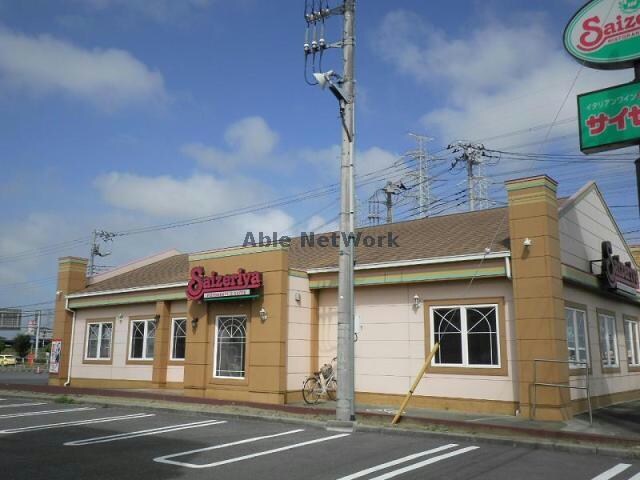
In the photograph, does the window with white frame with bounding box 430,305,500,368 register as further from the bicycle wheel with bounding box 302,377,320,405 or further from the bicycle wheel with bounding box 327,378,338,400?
the bicycle wheel with bounding box 302,377,320,405

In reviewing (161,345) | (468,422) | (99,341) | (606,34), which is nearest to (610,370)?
(468,422)

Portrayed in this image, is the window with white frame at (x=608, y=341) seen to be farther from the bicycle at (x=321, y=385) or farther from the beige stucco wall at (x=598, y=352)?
the bicycle at (x=321, y=385)

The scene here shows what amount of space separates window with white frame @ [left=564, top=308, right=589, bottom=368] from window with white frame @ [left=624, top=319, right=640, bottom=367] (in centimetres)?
392

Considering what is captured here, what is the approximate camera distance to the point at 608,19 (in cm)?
1207

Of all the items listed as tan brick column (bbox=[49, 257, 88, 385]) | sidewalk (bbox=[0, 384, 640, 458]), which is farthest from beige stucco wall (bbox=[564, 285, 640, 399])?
tan brick column (bbox=[49, 257, 88, 385])

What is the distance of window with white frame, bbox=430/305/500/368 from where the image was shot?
14480 mm

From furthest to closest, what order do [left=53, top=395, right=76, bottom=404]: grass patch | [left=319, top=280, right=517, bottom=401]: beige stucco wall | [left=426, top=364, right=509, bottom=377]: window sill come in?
[left=53, top=395, right=76, bottom=404]: grass patch < [left=319, top=280, right=517, bottom=401]: beige stucco wall < [left=426, top=364, right=509, bottom=377]: window sill

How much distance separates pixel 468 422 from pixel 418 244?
6653 millimetres

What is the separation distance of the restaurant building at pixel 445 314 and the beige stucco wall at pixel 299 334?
0.14ft

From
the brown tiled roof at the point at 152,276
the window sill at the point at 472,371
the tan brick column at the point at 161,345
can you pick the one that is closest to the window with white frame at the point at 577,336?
the window sill at the point at 472,371

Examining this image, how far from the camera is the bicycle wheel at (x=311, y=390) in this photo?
16.4 meters

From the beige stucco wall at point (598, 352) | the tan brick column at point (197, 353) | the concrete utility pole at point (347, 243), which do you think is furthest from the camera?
the tan brick column at point (197, 353)

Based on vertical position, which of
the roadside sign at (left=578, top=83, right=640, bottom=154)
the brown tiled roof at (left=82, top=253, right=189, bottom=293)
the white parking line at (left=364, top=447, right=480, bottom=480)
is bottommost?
the white parking line at (left=364, top=447, right=480, bottom=480)

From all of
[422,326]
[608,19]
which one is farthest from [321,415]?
[608,19]
